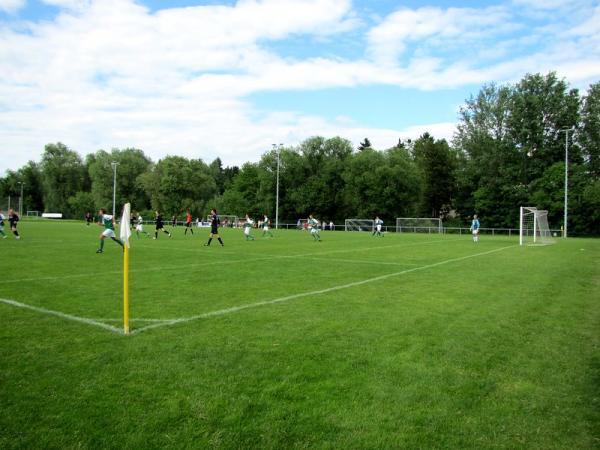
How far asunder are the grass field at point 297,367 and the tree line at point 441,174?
48338 millimetres

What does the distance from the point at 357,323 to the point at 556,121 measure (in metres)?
64.0

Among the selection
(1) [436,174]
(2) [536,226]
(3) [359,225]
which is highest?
(1) [436,174]

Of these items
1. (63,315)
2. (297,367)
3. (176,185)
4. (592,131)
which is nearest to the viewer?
(297,367)

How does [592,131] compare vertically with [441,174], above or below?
above

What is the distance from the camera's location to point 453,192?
245 feet

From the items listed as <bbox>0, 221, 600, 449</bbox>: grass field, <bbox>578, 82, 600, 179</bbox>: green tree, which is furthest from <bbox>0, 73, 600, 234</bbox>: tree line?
<bbox>0, 221, 600, 449</bbox>: grass field

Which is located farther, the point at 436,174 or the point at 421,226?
the point at 436,174

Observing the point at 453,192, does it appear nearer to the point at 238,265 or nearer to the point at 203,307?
the point at 238,265

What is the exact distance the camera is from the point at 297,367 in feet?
17.6

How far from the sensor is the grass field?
3941mm

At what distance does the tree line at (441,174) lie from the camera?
58719mm

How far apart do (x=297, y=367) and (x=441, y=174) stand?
74763mm

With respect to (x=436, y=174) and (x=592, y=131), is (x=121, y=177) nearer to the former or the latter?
(x=436, y=174)

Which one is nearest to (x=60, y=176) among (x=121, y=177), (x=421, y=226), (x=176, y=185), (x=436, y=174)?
(x=121, y=177)
